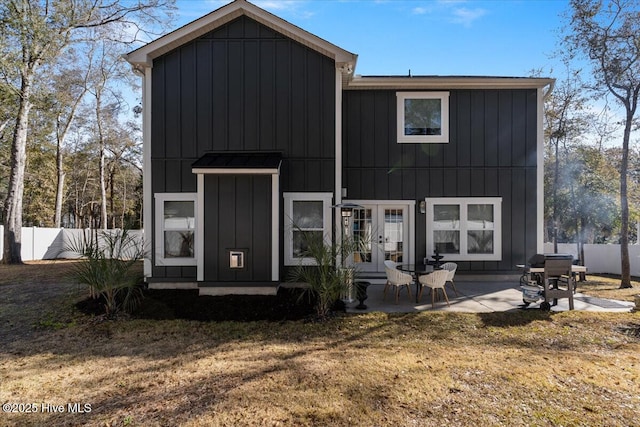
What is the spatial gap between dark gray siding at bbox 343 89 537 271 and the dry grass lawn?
142 inches

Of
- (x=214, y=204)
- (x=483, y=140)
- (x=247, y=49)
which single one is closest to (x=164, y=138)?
(x=214, y=204)

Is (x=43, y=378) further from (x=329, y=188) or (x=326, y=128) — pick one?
(x=326, y=128)

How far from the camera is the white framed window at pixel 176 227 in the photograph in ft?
25.3

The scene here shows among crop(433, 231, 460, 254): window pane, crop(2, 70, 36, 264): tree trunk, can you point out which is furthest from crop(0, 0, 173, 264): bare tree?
crop(433, 231, 460, 254): window pane

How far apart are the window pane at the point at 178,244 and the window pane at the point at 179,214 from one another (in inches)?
6.2

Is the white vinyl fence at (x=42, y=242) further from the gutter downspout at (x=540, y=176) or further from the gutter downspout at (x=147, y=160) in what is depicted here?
the gutter downspout at (x=540, y=176)

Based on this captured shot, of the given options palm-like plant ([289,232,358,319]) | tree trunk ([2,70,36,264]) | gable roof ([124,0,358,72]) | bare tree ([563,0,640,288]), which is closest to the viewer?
palm-like plant ([289,232,358,319])

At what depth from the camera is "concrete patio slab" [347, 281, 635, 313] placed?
249 inches

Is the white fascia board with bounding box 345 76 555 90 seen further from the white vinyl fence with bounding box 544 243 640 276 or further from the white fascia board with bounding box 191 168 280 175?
the white vinyl fence with bounding box 544 243 640 276

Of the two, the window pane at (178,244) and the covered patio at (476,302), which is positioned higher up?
the window pane at (178,244)

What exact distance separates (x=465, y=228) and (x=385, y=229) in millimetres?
2057

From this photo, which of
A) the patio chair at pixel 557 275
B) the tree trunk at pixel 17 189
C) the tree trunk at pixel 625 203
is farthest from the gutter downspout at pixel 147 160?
the tree trunk at pixel 625 203

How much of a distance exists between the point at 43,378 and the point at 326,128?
20.4ft

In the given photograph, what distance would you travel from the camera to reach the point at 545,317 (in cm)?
588
